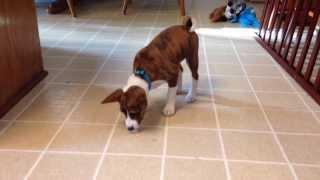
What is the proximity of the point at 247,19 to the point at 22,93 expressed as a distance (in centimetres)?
224

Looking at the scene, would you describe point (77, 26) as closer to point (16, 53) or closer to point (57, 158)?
point (16, 53)

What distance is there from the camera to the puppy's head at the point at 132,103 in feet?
4.59

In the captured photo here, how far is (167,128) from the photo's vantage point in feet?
5.08

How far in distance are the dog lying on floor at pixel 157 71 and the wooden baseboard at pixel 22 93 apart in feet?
1.71

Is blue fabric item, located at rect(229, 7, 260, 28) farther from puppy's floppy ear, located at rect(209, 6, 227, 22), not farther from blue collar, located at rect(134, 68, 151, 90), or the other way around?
blue collar, located at rect(134, 68, 151, 90)

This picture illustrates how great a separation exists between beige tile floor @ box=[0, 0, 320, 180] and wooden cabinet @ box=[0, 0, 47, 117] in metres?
0.06

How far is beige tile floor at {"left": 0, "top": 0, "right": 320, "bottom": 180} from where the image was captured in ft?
4.18

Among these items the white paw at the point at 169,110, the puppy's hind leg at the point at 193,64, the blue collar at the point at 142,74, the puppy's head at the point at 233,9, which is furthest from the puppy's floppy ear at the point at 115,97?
the puppy's head at the point at 233,9

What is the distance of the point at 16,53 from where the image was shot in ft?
5.79

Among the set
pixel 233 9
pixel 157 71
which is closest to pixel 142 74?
pixel 157 71

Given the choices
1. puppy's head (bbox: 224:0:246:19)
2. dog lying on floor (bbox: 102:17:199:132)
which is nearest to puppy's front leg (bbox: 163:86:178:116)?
dog lying on floor (bbox: 102:17:199:132)

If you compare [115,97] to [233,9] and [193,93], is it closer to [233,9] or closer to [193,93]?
[193,93]

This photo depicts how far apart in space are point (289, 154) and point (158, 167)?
509 millimetres

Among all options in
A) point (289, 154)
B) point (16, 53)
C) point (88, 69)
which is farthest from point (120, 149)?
point (88, 69)
